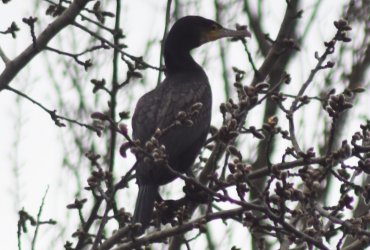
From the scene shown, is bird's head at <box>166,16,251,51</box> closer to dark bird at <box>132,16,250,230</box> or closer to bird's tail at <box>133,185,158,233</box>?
dark bird at <box>132,16,250,230</box>

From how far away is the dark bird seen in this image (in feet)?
15.5

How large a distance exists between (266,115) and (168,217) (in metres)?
1.96

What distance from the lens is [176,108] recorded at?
16.7 ft

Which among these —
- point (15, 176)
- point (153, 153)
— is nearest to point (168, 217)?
point (153, 153)

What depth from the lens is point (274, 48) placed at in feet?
15.9

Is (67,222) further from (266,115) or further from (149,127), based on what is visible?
(149,127)

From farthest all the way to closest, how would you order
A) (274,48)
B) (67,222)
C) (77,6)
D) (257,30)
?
(67,222) → (257,30) → (274,48) → (77,6)

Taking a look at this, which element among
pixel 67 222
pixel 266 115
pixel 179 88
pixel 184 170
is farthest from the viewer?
pixel 67 222

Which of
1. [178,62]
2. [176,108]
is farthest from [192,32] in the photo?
[176,108]

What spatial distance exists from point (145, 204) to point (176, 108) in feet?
2.55

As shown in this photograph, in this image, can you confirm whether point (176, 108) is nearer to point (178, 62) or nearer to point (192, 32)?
point (178, 62)

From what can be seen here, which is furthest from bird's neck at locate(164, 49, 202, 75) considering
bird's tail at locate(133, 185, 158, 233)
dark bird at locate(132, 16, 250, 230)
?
bird's tail at locate(133, 185, 158, 233)

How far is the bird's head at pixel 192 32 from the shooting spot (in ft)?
20.6

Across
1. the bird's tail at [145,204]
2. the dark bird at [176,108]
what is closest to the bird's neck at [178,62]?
the dark bird at [176,108]
